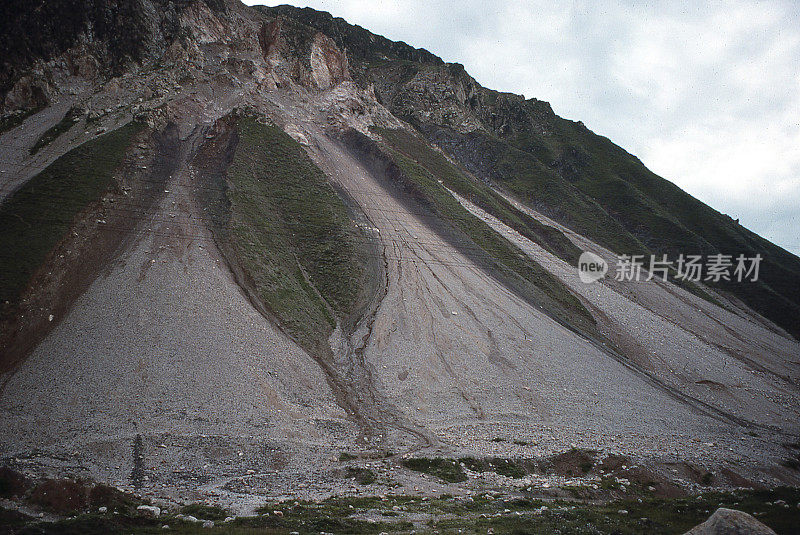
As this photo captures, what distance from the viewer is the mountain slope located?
75.5ft

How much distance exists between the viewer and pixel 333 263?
42.0 metres

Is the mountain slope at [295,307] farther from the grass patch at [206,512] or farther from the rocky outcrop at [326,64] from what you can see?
the grass patch at [206,512]

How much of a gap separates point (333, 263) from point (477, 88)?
274 ft

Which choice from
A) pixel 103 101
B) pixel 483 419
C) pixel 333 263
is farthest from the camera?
pixel 103 101

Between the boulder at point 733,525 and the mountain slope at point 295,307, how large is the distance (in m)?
10.8

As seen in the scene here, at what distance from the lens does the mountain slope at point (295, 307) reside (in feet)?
75.5

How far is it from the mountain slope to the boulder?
10.8 metres

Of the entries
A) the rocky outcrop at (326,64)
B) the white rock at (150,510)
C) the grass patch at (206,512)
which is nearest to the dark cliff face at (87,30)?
the rocky outcrop at (326,64)

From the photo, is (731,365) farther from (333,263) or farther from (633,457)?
(333,263)

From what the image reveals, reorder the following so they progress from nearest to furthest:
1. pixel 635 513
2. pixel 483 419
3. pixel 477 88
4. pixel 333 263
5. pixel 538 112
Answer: pixel 635 513 → pixel 483 419 → pixel 333 263 → pixel 477 88 → pixel 538 112

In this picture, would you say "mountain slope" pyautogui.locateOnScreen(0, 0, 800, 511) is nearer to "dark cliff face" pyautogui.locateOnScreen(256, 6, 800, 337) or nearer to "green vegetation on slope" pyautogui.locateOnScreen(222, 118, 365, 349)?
"green vegetation on slope" pyautogui.locateOnScreen(222, 118, 365, 349)

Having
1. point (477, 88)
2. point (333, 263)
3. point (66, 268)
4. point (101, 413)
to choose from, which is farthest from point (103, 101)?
point (477, 88)

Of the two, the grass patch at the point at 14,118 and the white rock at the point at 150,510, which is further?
the grass patch at the point at 14,118

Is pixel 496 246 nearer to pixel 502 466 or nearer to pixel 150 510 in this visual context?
pixel 502 466
